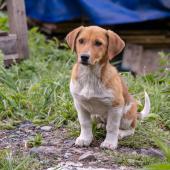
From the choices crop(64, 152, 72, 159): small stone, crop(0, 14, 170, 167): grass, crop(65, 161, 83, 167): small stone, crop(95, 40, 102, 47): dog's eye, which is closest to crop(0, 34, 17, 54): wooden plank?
crop(0, 14, 170, 167): grass

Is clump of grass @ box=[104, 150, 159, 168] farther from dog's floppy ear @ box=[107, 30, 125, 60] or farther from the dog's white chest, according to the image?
dog's floppy ear @ box=[107, 30, 125, 60]

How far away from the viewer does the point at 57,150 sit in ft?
16.2

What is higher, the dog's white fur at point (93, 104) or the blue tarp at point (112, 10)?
the blue tarp at point (112, 10)

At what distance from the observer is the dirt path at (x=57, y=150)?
4574 mm

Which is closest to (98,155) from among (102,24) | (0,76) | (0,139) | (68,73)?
(0,139)

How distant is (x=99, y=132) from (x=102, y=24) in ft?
15.5

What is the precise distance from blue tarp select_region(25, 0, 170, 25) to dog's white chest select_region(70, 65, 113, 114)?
494 cm

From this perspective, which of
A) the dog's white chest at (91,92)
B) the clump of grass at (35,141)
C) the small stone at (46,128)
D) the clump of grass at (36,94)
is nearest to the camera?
the dog's white chest at (91,92)

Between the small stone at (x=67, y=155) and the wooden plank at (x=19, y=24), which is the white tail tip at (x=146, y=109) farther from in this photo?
the wooden plank at (x=19, y=24)

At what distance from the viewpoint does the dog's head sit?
452cm

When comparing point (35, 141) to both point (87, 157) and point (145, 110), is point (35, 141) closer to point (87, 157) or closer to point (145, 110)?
point (87, 157)

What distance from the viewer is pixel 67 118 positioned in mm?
5770

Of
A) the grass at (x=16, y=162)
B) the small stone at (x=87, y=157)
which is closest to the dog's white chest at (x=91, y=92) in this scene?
the small stone at (x=87, y=157)

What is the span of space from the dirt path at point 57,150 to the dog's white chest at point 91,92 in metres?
0.40
